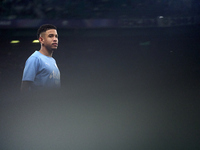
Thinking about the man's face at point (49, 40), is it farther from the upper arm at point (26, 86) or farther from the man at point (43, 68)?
the upper arm at point (26, 86)

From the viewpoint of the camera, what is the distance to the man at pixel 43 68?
1.94 meters

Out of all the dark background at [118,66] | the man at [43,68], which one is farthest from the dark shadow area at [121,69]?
the man at [43,68]

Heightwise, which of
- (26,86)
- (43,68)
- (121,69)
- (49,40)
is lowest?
(121,69)

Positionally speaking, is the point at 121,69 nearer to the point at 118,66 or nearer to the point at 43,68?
the point at 118,66

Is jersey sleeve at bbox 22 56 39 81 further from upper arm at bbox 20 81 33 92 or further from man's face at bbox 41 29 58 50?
Result: man's face at bbox 41 29 58 50

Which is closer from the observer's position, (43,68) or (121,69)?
(43,68)

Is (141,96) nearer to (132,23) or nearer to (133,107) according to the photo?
(133,107)

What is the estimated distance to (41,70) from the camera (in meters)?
1.99

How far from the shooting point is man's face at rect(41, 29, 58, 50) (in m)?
2.01

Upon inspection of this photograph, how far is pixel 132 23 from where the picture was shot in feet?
20.2

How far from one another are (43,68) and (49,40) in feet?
0.64

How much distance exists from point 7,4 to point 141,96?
142 inches

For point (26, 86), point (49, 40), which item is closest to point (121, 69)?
point (49, 40)

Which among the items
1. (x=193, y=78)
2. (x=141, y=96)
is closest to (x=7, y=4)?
(x=141, y=96)
